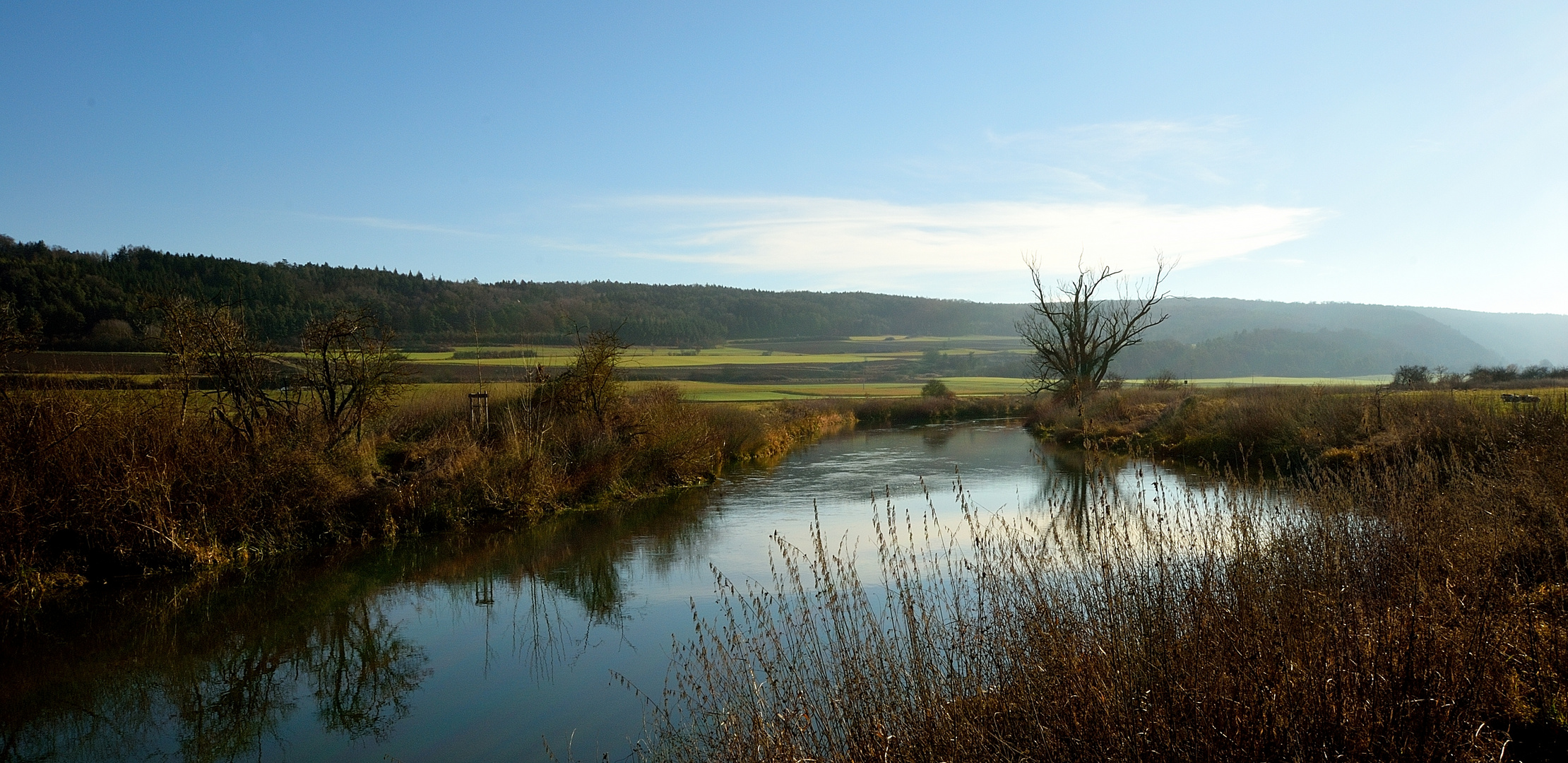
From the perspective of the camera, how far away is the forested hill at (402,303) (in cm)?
1761

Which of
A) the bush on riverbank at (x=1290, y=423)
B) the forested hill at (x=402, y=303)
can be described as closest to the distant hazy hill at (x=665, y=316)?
the forested hill at (x=402, y=303)

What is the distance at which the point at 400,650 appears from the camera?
28.3 feet

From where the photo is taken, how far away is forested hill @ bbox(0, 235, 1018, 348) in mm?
17609

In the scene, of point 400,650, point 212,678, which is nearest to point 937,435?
point 400,650

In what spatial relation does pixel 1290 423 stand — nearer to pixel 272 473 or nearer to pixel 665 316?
pixel 272 473

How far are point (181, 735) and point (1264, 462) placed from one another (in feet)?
64.2

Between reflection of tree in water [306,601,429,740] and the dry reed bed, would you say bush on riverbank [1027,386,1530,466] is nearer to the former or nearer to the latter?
the dry reed bed

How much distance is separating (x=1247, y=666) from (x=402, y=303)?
1296 inches

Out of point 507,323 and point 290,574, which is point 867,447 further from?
point 290,574

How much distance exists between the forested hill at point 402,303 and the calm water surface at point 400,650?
536 centimetres

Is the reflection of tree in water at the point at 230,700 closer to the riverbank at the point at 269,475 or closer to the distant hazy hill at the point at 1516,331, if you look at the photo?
the riverbank at the point at 269,475

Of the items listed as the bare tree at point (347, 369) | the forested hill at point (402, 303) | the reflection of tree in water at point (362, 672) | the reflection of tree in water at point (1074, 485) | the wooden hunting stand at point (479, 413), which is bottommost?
the reflection of tree in water at point (362, 672)

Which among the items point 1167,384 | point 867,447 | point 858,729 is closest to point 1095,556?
point 858,729

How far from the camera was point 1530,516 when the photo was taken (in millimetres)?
6461
